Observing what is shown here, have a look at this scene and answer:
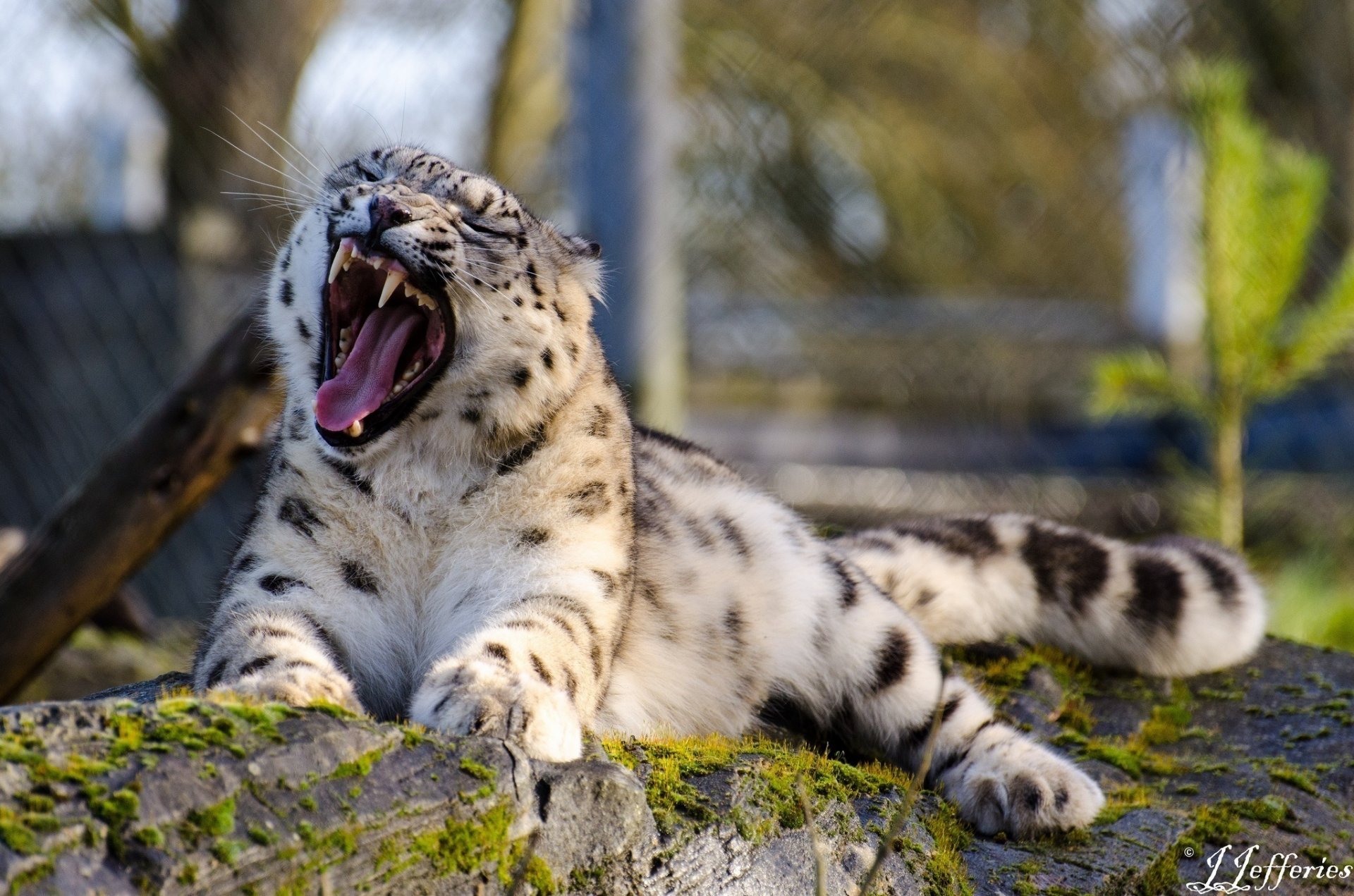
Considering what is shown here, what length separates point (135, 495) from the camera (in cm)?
441

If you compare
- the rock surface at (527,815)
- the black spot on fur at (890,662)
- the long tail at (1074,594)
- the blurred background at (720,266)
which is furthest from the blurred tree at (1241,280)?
the black spot on fur at (890,662)

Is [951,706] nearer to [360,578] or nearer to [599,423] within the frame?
[599,423]

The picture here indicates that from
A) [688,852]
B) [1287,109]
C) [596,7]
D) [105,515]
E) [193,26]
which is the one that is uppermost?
[1287,109]

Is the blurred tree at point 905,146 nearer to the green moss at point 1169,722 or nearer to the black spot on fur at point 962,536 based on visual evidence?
the black spot on fur at point 962,536

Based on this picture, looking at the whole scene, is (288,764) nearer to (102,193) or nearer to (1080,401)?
(102,193)

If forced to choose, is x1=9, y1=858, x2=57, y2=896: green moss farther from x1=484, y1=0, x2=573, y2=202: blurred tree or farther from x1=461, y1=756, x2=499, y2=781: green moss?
x1=484, y1=0, x2=573, y2=202: blurred tree

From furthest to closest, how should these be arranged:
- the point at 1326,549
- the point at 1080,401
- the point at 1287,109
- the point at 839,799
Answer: the point at 1287,109, the point at 1080,401, the point at 1326,549, the point at 839,799

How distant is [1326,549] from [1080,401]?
55.7 inches

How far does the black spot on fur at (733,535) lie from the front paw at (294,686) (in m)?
1.18

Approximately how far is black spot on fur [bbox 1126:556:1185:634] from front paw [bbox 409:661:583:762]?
6.74ft

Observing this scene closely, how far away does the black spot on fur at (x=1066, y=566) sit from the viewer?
374 cm

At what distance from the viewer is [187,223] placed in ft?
20.5

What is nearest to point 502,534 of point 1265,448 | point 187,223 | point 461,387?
point 461,387

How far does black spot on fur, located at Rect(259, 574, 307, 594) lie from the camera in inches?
102
